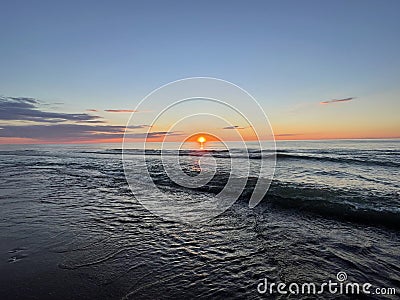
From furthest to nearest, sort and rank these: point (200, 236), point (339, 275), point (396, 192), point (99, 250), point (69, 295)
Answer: point (396, 192) < point (200, 236) < point (99, 250) < point (339, 275) < point (69, 295)

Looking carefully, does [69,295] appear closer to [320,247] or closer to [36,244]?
[36,244]

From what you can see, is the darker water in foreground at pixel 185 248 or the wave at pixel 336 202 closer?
the darker water in foreground at pixel 185 248

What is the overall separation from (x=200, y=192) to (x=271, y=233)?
5278mm

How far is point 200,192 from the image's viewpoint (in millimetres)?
10484

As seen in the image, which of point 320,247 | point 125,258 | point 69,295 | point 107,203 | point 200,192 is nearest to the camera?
point 69,295

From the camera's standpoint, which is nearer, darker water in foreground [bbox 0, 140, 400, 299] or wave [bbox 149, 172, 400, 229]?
darker water in foreground [bbox 0, 140, 400, 299]

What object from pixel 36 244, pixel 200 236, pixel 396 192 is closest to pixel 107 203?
pixel 36 244

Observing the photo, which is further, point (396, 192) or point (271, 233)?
point (396, 192)

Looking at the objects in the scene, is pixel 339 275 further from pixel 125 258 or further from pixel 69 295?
pixel 69 295

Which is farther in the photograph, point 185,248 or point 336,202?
point 336,202

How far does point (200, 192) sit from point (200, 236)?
5.29m

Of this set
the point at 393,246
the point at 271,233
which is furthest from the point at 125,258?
the point at 393,246

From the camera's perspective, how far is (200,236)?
17.1ft

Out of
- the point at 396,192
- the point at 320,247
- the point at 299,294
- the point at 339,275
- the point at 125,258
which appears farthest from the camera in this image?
the point at 396,192
